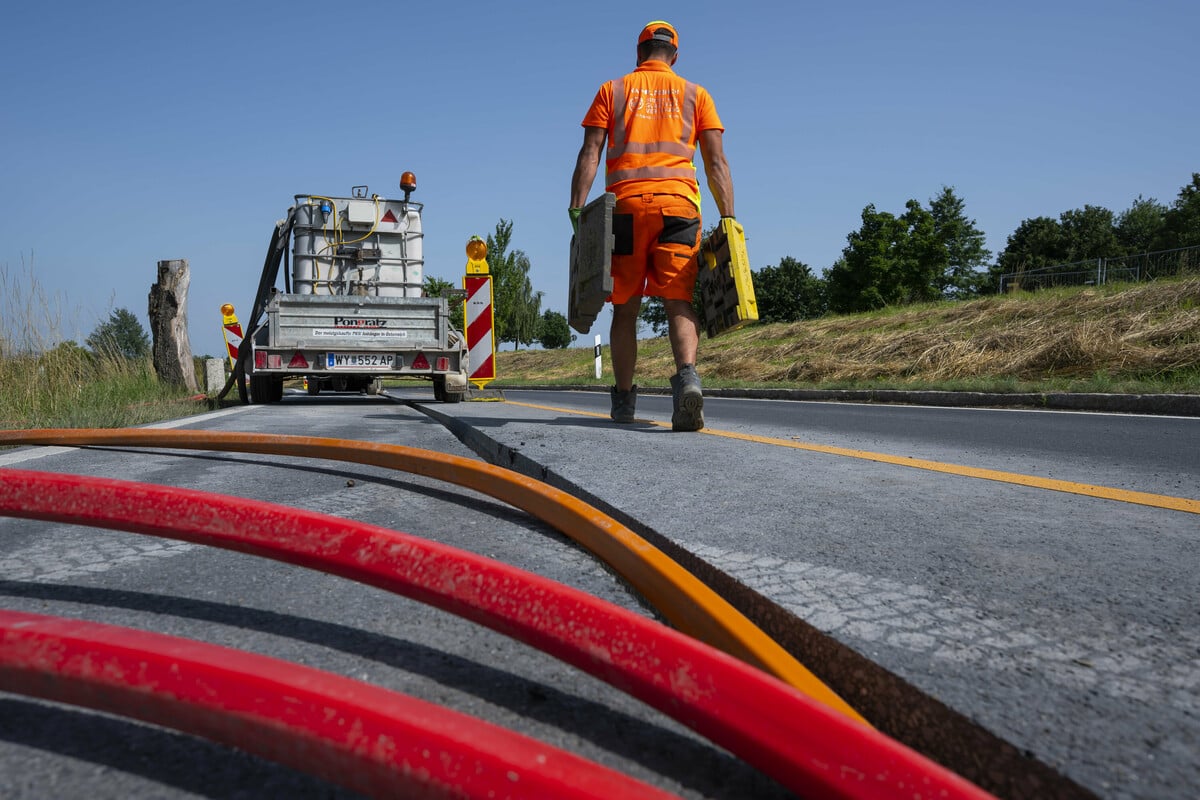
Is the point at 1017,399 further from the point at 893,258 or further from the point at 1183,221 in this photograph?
the point at 1183,221

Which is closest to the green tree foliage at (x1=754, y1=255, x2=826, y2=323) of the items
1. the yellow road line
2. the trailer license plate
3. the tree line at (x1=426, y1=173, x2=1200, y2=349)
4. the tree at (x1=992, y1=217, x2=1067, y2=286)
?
the tree line at (x1=426, y1=173, x2=1200, y2=349)

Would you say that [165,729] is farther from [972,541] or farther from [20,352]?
[20,352]

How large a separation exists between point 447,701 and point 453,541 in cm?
111

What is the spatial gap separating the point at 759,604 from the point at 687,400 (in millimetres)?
3309

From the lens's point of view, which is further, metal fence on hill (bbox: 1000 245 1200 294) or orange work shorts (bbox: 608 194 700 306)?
metal fence on hill (bbox: 1000 245 1200 294)

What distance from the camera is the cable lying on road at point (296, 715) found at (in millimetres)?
866

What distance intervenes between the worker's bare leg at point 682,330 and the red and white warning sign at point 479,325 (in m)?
5.53

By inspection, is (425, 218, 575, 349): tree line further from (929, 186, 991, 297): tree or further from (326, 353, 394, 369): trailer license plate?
(929, 186, 991, 297): tree

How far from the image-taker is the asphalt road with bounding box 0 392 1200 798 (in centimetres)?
107

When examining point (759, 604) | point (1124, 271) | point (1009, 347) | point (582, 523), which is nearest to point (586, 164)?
point (582, 523)

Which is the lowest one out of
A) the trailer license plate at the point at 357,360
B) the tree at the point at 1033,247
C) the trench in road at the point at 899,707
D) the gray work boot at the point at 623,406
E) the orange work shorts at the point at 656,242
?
the trench in road at the point at 899,707

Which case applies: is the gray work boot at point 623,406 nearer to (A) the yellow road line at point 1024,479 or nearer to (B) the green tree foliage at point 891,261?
(A) the yellow road line at point 1024,479

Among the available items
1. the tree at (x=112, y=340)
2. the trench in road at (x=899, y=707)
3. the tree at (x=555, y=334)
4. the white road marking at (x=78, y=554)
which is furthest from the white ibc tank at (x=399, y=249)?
the tree at (x=555, y=334)

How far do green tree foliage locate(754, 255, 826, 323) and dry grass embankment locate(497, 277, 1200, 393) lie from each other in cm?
6292
